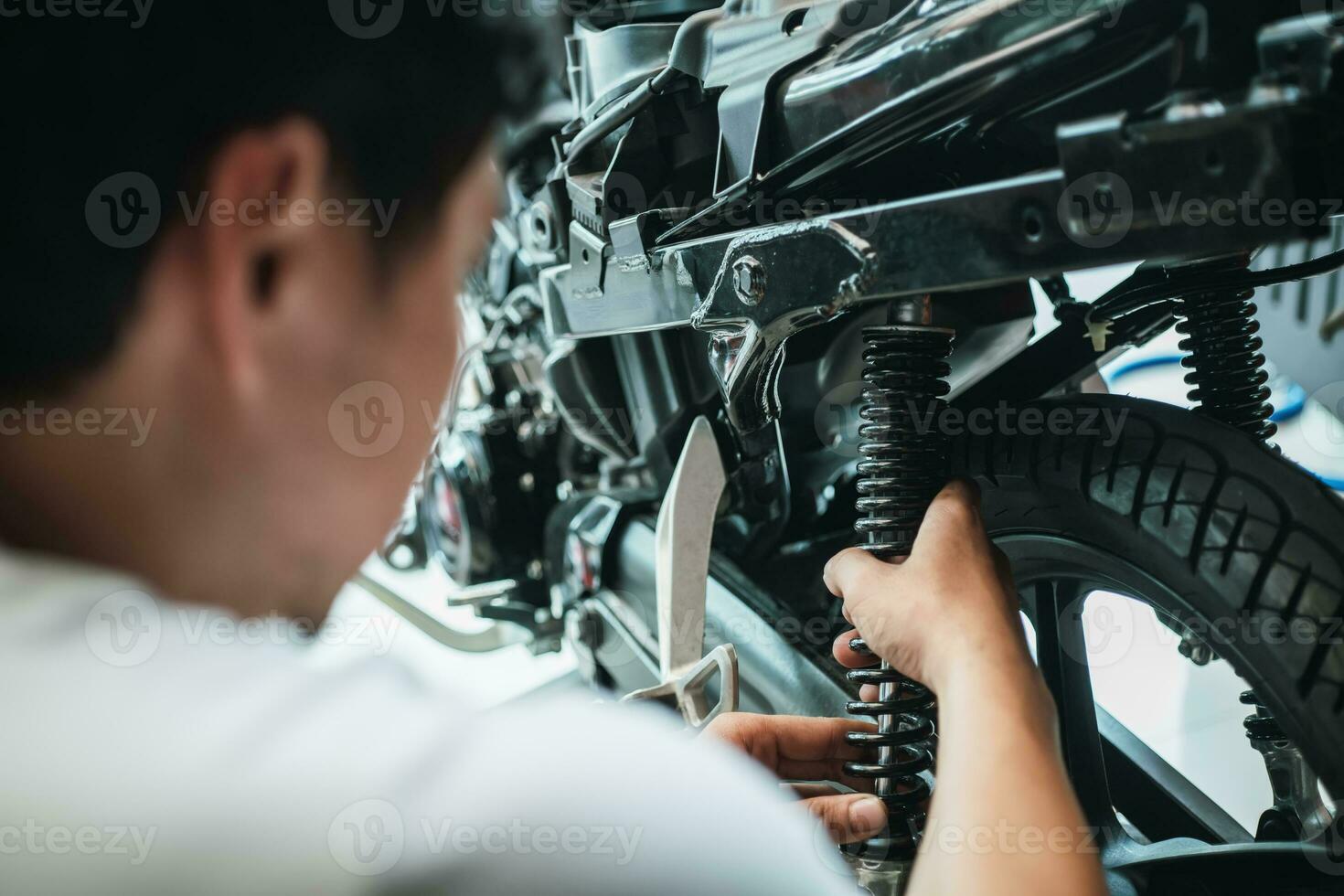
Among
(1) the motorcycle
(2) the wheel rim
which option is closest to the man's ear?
(1) the motorcycle

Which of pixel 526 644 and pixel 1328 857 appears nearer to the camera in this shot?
pixel 1328 857

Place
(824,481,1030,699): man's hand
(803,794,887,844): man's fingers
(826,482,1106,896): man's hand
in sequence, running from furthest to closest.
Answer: (803,794,887,844): man's fingers
(824,481,1030,699): man's hand
(826,482,1106,896): man's hand

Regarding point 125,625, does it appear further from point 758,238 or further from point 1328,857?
point 1328,857

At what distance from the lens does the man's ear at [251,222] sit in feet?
1.40

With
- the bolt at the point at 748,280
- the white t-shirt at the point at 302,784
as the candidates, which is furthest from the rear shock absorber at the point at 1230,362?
the white t-shirt at the point at 302,784

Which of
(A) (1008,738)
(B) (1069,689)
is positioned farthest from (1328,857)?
(A) (1008,738)

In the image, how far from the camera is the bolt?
29.4 inches

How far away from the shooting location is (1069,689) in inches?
37.6

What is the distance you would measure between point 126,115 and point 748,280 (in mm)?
438

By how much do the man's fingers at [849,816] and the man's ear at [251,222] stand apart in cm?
50

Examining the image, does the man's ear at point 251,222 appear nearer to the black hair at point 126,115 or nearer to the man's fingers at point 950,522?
the black hair at point 126,115

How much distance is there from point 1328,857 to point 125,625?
781 mm

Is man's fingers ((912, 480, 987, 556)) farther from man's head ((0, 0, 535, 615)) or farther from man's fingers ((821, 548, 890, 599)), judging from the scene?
man's head ((0, 0, 535, 615))

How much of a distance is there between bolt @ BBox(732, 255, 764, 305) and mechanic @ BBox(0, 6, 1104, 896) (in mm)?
280
